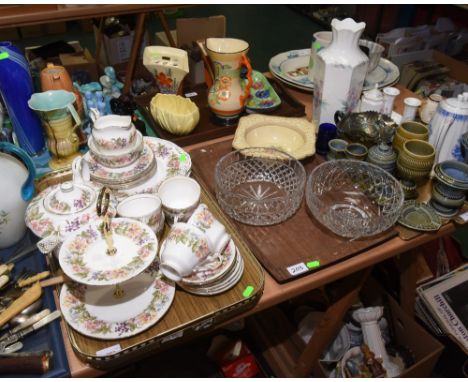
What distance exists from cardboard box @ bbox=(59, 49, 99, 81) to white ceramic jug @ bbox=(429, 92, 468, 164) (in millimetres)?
1220

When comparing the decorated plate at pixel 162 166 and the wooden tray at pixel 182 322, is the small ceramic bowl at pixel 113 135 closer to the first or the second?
the decorated plate at pixel 162 166

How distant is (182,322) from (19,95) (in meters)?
0.72

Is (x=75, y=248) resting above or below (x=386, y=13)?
above

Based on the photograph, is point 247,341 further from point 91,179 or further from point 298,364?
point 91,179

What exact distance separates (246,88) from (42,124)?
569 millimetres

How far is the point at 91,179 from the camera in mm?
948

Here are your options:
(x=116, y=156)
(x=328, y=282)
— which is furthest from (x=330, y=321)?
(x=116, y=156)

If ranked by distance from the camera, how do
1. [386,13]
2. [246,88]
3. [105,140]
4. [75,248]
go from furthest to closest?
[386,13] → [246,88] → [105,140] → [75,248]

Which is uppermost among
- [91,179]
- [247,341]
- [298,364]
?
[91,179]

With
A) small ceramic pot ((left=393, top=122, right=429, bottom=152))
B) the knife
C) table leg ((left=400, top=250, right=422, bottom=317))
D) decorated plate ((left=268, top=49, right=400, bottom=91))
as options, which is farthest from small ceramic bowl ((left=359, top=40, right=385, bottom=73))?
the knife

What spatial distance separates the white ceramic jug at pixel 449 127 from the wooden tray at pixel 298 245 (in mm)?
299

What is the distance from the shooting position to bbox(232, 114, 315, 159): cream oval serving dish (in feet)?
3.94

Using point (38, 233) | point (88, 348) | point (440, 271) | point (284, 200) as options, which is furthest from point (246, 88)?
point (440, 271)

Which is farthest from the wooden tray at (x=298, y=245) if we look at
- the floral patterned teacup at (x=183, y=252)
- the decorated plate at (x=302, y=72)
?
the decorated plate at (x=302, y=72)
